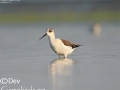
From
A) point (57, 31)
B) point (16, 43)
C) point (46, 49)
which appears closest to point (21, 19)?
point (57, 31)

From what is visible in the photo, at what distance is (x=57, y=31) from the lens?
814 inches

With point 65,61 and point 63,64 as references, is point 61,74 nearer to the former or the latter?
point 63,64

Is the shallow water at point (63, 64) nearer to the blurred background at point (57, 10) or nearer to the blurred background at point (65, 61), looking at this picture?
the blurred background at point (65, 61)

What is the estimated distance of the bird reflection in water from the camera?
30.1ft

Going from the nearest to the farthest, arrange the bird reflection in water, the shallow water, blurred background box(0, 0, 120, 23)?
the bird reflection in water < the shallow water < blurred background box(0, 0, 120, 23)

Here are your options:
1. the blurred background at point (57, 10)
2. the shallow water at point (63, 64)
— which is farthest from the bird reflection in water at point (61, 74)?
the blurred background at point (57, 10)

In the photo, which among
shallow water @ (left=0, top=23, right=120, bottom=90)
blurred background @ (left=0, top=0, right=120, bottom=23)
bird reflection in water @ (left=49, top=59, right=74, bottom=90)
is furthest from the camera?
blurred background @ (left=0, top=0, right=120, bottom=23)

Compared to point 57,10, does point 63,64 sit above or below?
below

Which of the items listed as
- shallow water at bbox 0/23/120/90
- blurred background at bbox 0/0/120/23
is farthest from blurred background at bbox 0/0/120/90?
blurred background at bbox 0/0/120/23

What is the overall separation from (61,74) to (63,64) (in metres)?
1.57

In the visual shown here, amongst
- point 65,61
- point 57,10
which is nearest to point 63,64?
point 65,61

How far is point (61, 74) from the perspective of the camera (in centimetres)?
1038

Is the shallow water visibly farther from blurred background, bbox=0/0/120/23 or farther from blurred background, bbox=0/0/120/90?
blurred background, bbox=0/0/120/23

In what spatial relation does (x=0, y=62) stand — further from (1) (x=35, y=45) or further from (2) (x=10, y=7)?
(2) (x=10, y=7)
